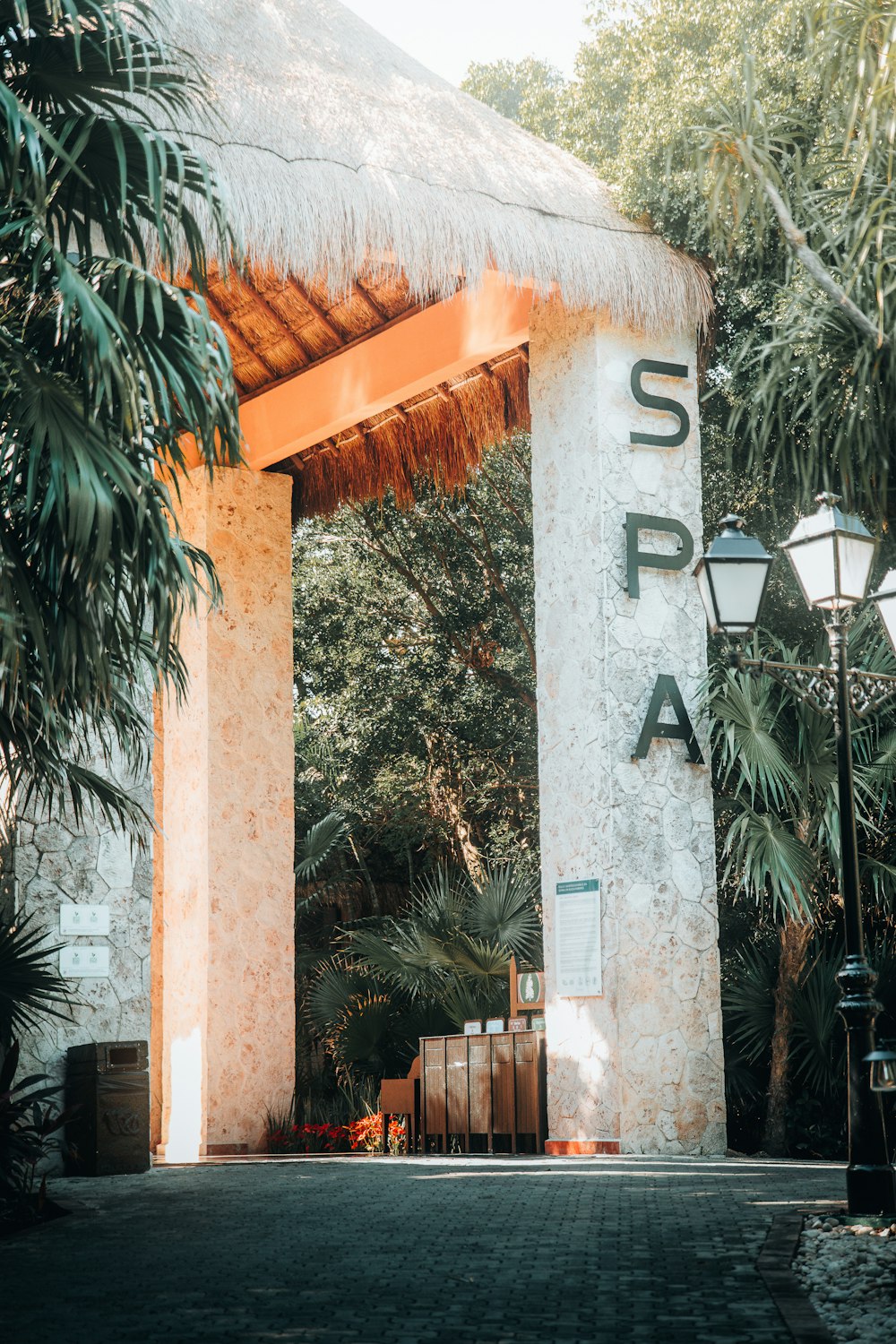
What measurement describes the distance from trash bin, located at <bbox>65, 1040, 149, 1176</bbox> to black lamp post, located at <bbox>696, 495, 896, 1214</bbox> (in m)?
4.02

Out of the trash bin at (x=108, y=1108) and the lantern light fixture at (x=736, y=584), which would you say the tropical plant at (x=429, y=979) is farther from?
the lantern light fixture at (x=736, y=584)

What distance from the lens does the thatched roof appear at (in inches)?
345

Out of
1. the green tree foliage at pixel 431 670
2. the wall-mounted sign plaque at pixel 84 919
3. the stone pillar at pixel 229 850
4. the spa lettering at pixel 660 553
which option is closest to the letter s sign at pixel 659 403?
the spa lettering at pixel 660 553

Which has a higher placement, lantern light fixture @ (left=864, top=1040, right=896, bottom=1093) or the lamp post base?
lantern light fixture @ (left=864, top=1040, right=896, bottom=1093)

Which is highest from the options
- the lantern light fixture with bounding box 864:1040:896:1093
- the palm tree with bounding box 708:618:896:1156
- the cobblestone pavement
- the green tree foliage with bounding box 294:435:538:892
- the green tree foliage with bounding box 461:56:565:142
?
the green tree foliage with bounding box 461:56:565:142

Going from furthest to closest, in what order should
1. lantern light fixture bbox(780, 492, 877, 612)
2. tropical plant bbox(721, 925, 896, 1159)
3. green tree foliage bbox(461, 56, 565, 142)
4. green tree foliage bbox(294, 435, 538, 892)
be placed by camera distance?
green tree foliage bbox(461, 56, 565, 142) < green tree foliage bbox(294, 435, 538, 892) < tropical plant bbox(721, 925, 896, 1159) < lantern light fixture bbox(780, 492, 877, 612)

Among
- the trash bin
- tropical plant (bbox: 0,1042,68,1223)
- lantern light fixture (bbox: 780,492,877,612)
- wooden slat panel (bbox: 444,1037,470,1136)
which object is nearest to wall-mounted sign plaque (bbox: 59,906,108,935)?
the trash bin

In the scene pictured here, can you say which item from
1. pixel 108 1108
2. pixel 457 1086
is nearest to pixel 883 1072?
pixel 108 1108

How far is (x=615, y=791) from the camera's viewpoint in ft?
29.9

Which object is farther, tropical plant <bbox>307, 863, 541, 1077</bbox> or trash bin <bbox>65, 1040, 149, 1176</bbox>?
tropical plant <bbox>307, 863, 541, 1077</bbox>

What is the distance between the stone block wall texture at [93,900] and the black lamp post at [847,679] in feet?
12.1

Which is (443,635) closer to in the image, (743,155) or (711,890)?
(711,890)

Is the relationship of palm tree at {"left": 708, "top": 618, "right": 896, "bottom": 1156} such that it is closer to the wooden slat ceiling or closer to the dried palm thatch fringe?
the dried palm thatch fringe

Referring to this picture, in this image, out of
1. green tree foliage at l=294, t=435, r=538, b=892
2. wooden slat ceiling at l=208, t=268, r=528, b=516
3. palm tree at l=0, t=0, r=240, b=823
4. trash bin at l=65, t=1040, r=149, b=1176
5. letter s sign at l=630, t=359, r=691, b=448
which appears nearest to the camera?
palm tree at l=0, t=0, r=240, b=823
